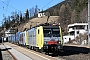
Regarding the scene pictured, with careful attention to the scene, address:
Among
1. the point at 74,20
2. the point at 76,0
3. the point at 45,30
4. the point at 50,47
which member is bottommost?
the point at 50,47

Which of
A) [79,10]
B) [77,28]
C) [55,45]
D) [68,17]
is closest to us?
[55,45]

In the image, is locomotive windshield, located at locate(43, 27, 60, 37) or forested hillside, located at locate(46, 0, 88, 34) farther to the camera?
forested hillside, located at locate(46, 0, 88, 34)

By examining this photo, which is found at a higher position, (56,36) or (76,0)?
(76,0)

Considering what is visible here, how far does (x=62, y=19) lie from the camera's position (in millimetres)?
143250

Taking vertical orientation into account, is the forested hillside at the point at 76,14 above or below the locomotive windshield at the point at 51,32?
above

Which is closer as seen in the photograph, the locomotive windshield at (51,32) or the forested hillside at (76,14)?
the locomotive windshield at (51,32)

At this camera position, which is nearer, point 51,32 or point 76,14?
point 51,32

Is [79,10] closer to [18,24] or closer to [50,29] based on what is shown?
[18,24]

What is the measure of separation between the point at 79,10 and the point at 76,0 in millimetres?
6315

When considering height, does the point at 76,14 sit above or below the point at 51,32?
above

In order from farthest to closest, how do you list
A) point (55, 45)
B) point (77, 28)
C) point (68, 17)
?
1. point (68, 17)
2. point (77, 28)
3. point (55, 45)

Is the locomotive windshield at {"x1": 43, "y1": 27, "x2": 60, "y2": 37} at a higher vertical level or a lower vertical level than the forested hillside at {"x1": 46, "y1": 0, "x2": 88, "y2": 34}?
lower

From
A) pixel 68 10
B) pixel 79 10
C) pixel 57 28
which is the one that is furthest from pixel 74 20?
pixel 57 28

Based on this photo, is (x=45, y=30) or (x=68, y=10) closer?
(x=45, y=30)
